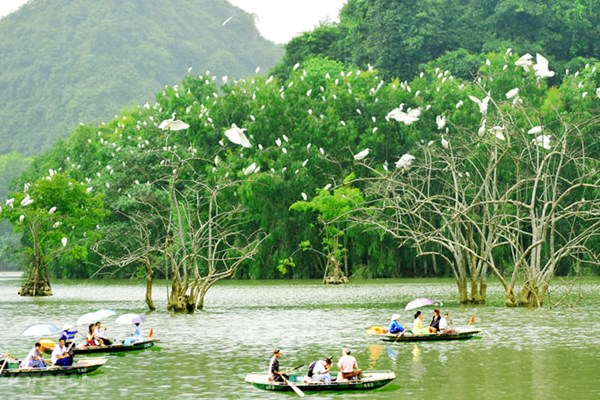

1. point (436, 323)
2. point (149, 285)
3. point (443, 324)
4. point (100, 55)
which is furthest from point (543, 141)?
point (100, 55)

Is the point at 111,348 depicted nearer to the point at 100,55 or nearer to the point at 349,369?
the point at 349,369

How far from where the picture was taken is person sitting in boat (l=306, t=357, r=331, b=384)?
1714cm

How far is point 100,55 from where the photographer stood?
14512 centimetres

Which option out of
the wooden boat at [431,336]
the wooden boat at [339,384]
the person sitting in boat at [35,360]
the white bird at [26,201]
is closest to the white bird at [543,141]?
A: the wooden boat at [431,336]

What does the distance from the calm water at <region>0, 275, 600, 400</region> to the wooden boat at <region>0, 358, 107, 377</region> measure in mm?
140

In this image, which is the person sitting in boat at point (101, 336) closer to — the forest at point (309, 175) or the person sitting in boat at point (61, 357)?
the person sitting in boat at point (61, 357)

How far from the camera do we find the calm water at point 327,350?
1759cm

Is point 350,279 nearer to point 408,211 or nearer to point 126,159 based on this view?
point 126,159

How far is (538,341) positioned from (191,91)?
48552 millimetres

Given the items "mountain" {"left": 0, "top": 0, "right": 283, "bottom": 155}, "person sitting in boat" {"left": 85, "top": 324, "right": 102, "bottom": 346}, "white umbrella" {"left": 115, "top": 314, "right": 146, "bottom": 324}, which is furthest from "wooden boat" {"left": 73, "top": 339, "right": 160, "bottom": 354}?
"mountain" {"left": 0, "top": 0, "right": 283, "bottom": 155}

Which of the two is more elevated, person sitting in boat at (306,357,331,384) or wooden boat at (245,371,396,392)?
person sitting in boat at (306,357,331,384)

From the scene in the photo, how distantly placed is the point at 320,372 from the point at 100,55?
5209 inches

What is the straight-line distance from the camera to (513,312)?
3041 centimetres

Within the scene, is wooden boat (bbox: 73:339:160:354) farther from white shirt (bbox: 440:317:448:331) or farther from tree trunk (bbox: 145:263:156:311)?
tree trunk (bbox: 145:263:156:311)
